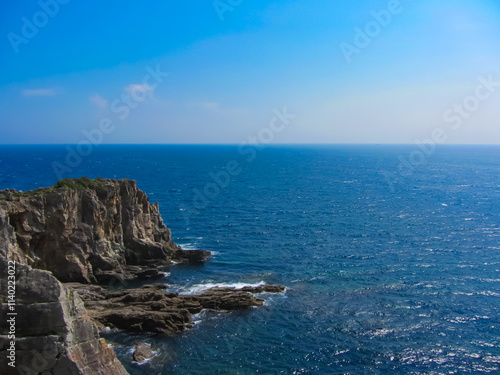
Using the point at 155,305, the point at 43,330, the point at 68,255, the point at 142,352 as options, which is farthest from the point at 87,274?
the point at 43,330

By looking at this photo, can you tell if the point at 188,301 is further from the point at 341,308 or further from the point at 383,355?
the point at 383,355

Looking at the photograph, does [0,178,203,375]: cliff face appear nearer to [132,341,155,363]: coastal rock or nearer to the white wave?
the white wave

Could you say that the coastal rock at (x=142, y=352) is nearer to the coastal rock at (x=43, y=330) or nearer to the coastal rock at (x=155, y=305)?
the coastal rock at (x=155, y=305)

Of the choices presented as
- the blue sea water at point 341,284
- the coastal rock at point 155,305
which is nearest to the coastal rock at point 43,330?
the blue sea water at point 341,284

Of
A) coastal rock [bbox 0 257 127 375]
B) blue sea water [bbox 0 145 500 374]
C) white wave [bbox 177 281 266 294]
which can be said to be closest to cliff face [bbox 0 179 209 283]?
blue sea water [bbox 0 145 500 374]

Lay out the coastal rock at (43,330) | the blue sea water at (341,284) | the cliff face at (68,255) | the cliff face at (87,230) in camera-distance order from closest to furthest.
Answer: the coastal rock at (43,330) < the cliff face at (68,255) < the blue sea water at (341,284) < the cliff face at (87,230)

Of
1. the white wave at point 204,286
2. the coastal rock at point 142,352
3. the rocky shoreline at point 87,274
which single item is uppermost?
the rocky shoreline at point 87,274
